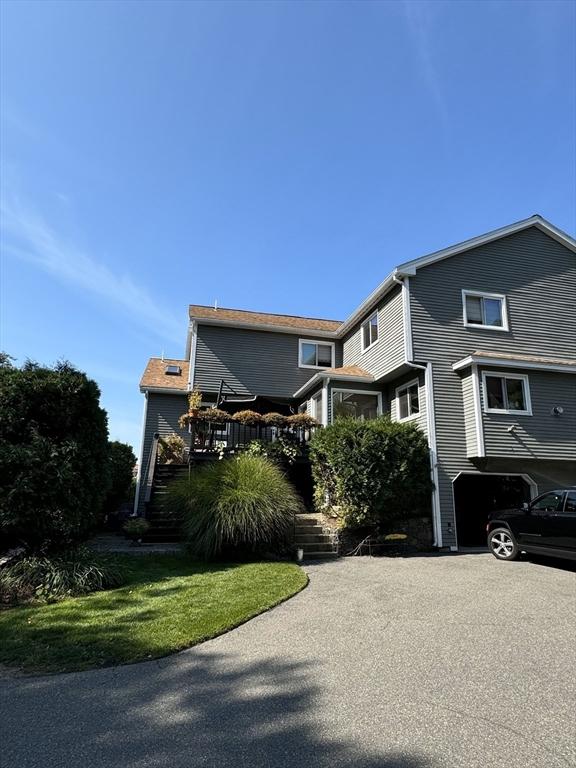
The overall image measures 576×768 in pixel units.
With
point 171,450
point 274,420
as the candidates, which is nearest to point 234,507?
point 274,420

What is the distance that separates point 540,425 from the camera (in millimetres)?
13195

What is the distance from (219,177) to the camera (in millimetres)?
12812

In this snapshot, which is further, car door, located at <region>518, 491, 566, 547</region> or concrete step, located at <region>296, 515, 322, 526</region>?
concrete step, located at <region>296, 515, 322, 526</region>

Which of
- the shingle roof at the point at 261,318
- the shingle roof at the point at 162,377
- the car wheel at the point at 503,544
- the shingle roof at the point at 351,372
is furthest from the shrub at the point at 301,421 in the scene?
the car wheel at the point at 503,544

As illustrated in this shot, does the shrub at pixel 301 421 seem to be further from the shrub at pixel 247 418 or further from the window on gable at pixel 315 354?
the window on gable at pixel 315 354

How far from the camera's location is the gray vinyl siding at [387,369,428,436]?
13.4 meters

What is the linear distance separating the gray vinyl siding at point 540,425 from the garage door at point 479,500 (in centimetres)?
221

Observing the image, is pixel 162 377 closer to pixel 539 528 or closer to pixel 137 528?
pixel 137 528

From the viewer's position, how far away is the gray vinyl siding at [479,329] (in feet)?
43.8

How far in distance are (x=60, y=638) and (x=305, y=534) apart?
683 centimetres

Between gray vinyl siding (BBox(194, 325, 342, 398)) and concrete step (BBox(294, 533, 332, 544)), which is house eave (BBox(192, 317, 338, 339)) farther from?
concrete step (BBox(294, 533, 332, 544))

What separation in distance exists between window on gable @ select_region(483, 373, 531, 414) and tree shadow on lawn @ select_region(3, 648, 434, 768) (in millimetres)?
11027

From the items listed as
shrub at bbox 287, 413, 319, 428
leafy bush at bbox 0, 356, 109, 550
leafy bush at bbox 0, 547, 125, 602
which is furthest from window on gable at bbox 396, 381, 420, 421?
leafy bush at bbox 0, 547, 125, 602

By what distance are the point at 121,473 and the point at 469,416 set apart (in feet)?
41.5
